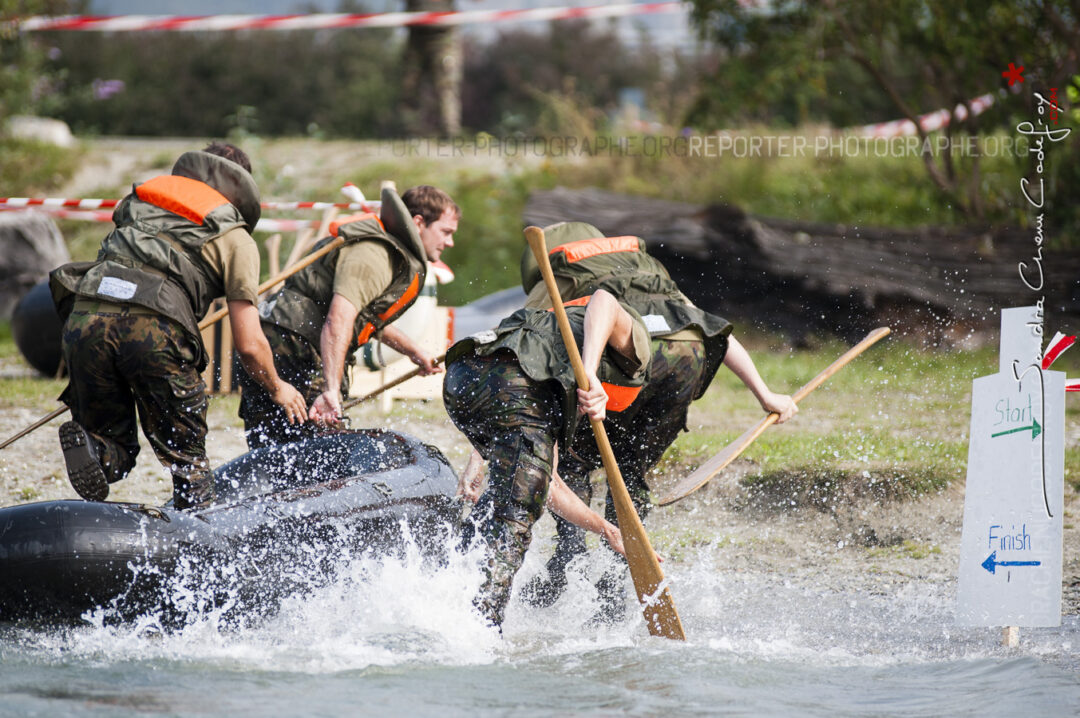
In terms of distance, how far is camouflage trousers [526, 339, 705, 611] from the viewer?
13.6ft

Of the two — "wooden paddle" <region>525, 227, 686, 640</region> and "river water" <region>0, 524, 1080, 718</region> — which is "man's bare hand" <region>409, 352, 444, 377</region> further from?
"wooden paddle" <region>525, 227, 686, 640</region>

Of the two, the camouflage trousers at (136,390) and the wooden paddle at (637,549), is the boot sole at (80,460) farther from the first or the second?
the wooden paddle at (637,549)

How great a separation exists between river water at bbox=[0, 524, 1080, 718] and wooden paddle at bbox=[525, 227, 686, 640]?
3.0 inches

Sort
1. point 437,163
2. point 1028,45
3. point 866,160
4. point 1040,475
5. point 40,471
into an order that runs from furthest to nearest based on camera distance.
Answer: point 437,163 < point 866,160 < point 1028,45 < point 40,471 < point 1040,475

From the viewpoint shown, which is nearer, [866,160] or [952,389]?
[952,389]

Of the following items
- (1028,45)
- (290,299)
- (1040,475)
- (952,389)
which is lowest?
(952,389)

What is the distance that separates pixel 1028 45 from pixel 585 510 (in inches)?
287

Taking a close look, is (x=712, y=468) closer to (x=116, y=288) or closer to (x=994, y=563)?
(x=994, y=563)

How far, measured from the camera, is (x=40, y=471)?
600 centimetres

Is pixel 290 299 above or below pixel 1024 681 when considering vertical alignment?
above

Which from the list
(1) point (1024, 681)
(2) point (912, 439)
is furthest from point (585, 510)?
(2) point (912, 439)

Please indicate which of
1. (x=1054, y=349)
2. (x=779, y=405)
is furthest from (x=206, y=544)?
(x=1054, y=349)

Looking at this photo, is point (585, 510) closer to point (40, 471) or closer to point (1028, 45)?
point (40, 471)

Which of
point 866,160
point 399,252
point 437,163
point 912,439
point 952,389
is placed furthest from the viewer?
point 437,163
